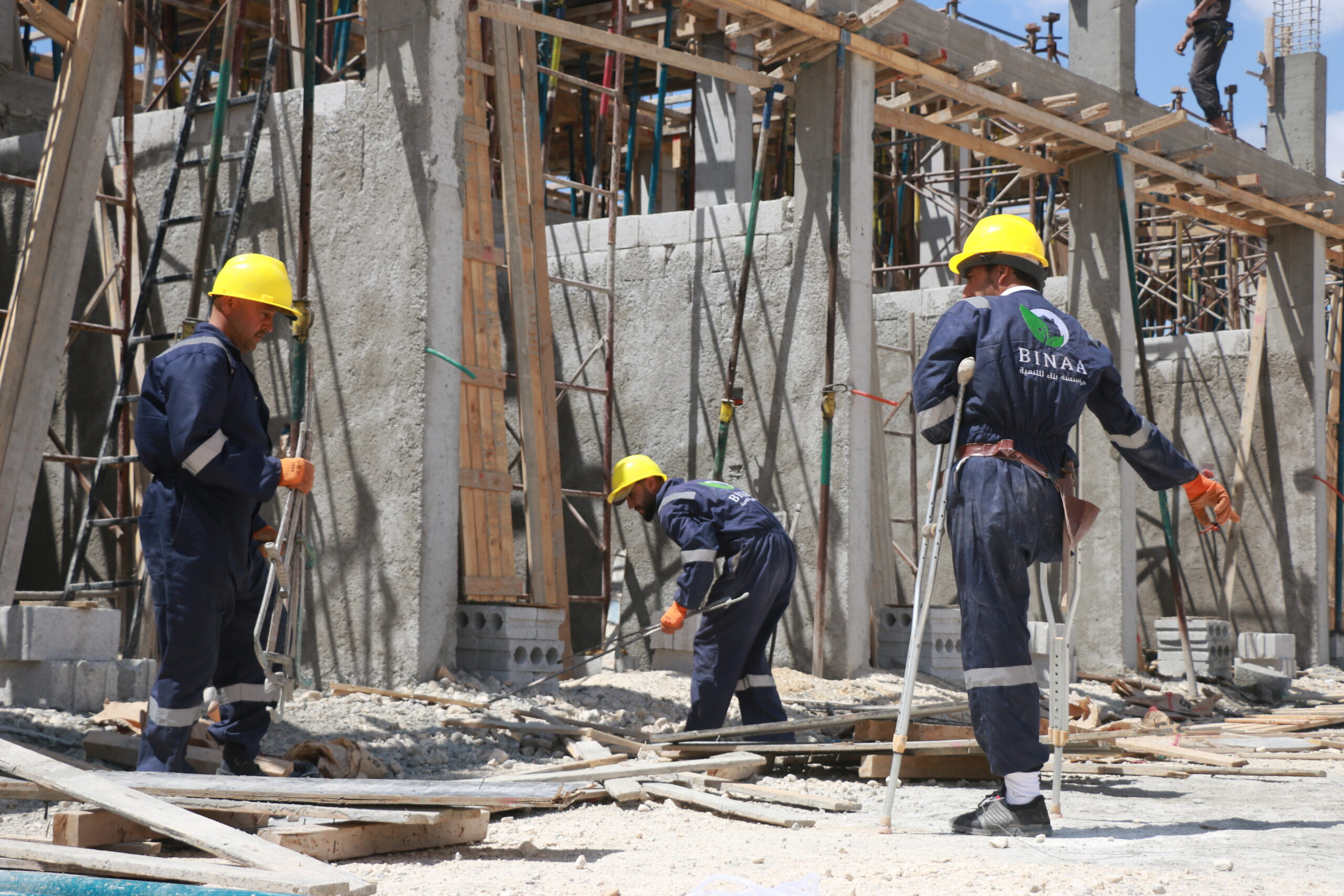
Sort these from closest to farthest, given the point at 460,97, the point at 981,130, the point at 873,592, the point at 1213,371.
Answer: the point at 460,97 < the point at 873,592 < the point at 981,130 < the point at 1213,371

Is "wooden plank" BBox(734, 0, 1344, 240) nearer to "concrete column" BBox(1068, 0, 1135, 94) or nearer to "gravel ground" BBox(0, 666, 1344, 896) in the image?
"concrete column" BBox(1068, 0, 1135, 94)

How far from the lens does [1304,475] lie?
48.8 feet

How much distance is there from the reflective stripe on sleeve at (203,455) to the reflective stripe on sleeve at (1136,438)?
11.1 feet

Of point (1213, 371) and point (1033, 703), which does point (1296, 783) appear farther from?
point (1213, 371)

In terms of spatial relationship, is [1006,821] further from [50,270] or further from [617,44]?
[617,44]

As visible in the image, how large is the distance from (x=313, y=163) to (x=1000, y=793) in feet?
19.6

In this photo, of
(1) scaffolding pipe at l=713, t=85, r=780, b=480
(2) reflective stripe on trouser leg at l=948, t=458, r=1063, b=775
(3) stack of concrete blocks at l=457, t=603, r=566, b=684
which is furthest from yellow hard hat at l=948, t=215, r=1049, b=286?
(1) scaffolding pipe at l=713, t=85, r=780, b=480

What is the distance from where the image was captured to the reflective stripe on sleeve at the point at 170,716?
200 inches

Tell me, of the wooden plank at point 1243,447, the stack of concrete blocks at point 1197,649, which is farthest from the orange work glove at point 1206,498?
the wooden plank at point 1243,447

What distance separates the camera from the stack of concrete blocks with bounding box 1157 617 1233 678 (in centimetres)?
1305

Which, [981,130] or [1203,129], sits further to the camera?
[1203,129]

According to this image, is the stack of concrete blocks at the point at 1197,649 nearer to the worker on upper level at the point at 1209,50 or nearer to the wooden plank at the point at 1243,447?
the wooden plank at the point at 1243,447

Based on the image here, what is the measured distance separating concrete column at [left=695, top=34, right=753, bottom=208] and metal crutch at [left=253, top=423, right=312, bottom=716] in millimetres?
7332

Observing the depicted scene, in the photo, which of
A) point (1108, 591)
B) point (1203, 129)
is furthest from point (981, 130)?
point (1108, 591)
